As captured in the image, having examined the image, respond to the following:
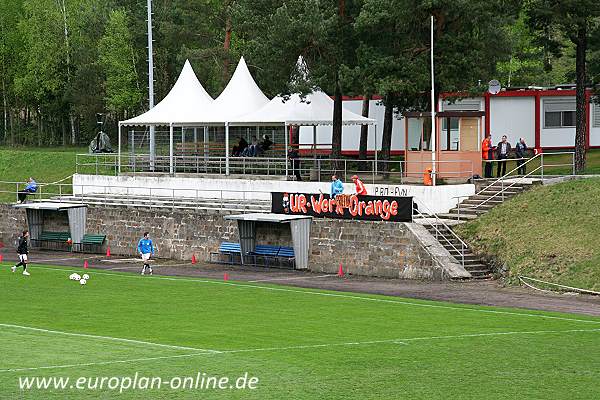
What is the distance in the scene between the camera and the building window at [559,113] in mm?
57531

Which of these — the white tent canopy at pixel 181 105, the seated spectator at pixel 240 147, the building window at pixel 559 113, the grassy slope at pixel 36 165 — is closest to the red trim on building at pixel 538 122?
the building window at pixel 559 113

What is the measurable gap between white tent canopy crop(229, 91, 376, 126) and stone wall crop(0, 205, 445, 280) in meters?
7.09

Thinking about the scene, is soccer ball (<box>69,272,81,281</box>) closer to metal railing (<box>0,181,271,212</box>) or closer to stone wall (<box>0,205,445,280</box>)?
stone wall (<box>0,205,445,280</box>)

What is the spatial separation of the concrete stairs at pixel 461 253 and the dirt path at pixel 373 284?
102 centimetres

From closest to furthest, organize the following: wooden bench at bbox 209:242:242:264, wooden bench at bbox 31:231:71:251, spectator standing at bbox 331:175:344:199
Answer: spectator standing at bbox 331:175:344:199 < wooden bench at bbox 209:242:242:264 < wooden bench at bbox 31:231:71:251

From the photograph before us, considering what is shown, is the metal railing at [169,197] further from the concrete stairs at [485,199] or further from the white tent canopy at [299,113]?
the concrete stairs at [485,199]

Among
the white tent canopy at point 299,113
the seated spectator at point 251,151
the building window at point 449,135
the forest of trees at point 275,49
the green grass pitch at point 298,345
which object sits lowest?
the green grass pitch at point 298,345

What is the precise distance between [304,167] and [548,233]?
21292mm

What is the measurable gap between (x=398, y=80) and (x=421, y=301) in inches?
641

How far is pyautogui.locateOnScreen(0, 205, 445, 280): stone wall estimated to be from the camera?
3875 cm

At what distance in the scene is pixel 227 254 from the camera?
45.1 meters

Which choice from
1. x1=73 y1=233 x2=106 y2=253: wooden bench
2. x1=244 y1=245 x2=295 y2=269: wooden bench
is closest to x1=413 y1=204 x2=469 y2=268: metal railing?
x1=244 y1=245 x2=295 y2=269: wooden bench

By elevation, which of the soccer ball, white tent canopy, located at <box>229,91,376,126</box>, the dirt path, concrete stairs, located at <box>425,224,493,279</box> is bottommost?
the dirt path

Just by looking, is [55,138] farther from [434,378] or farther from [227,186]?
[434,378]
